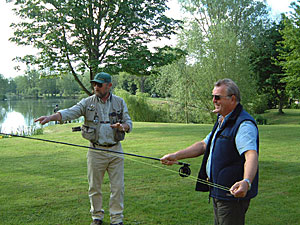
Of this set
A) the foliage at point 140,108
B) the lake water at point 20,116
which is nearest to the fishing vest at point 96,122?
the lake water at point 20,116

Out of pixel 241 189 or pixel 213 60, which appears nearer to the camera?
pixel 241 189

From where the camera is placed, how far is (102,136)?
4840mm

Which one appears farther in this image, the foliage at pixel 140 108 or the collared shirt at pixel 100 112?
the foliage at pixel 140 108

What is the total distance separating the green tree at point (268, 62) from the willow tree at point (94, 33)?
1852 cm

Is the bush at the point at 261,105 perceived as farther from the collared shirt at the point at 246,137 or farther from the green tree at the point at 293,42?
the collared shirt at the point at 246,137

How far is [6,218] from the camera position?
210 inches

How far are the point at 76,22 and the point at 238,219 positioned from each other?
17105 millimetres

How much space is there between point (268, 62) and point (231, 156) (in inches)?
1424

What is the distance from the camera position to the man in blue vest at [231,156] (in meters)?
2.87

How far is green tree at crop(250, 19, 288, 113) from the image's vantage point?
115 ft

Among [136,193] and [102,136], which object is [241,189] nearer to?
[102,136]

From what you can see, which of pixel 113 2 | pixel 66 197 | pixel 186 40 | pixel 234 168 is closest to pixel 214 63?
pixel 186 40

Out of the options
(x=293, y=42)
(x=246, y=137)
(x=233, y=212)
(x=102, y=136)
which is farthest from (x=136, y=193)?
(x=293, y=42)

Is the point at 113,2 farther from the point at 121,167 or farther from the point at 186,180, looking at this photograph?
the point at 121,167
